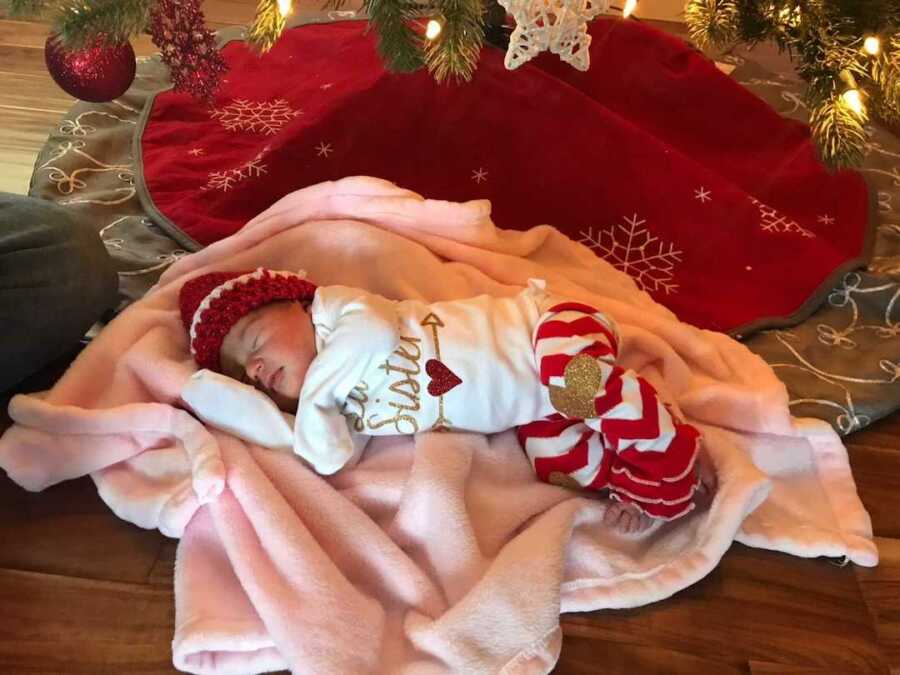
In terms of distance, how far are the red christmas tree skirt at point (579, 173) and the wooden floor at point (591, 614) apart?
43 centimetres

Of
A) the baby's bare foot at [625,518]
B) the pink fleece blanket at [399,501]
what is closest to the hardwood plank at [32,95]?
the pink fleece blanket at [399,501]

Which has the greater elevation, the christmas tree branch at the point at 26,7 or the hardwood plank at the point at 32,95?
the christmas tree branch at the point at 26,7

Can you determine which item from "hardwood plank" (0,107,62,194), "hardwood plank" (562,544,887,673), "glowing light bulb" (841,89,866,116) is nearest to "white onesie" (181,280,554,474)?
"hardwood plank" (562,544,887,673)

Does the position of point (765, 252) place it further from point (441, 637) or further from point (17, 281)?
point (17, 281)

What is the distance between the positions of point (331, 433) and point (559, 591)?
0.32 m

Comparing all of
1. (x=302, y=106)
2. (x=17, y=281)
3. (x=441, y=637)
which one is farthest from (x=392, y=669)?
(x=302, y=106)

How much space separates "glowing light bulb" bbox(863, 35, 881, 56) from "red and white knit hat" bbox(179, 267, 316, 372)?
779mm

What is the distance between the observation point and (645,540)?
108 centimetres

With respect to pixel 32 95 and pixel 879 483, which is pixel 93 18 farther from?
pixel 879 483

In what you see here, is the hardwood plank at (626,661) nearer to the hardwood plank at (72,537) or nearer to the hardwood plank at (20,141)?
the hardwood plank at (72,537)

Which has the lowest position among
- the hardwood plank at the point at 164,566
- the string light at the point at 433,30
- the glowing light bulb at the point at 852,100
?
the hardwood plank at the point at 164,566

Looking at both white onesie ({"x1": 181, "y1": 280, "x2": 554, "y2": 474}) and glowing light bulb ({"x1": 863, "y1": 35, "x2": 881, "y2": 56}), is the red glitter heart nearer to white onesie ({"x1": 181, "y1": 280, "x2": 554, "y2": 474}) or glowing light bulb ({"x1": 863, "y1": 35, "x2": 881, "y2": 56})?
white onesie ({"x1": 181, "y1": 280, "x2": 554, "y2": 474})

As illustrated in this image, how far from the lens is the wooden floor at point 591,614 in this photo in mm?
978

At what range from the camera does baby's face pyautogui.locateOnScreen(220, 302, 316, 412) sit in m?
1.07
